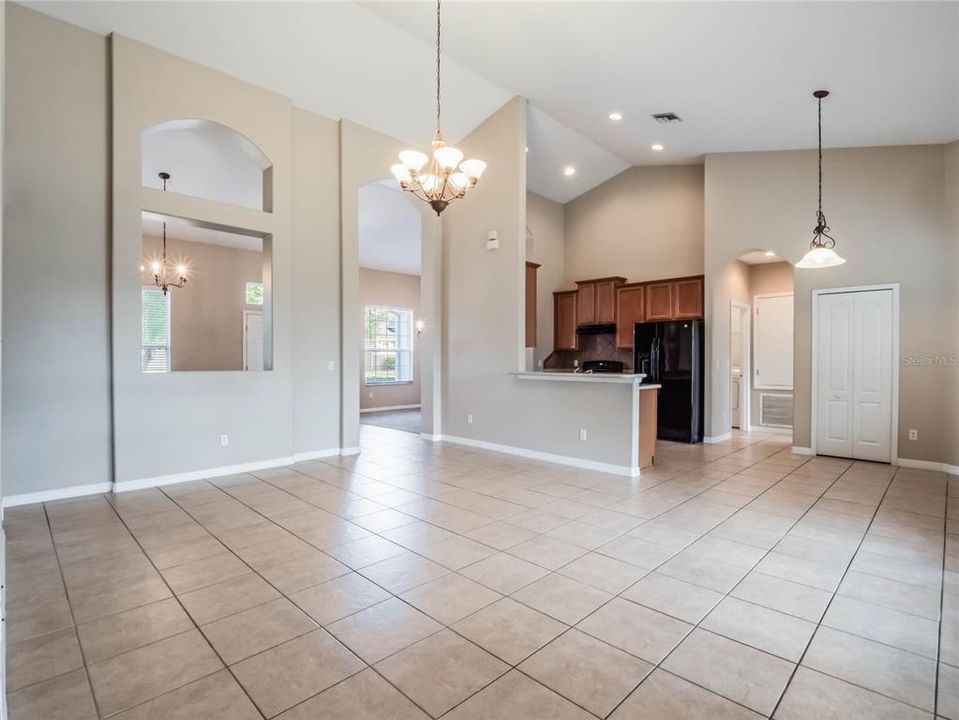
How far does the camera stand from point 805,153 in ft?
20.5

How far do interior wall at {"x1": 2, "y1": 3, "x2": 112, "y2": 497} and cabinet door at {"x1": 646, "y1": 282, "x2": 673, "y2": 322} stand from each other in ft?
23.1

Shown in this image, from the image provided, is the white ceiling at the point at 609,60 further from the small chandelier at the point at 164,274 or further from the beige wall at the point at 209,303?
the beige wall at the point at 209,303

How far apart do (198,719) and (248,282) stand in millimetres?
9171

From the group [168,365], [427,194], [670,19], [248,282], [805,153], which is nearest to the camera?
[670,19]

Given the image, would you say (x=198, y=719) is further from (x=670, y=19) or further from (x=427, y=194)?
(x=670, y=19)

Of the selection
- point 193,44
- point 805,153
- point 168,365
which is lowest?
point 168,365

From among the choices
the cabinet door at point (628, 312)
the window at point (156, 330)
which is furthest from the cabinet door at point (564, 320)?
the window at point (156, 330)

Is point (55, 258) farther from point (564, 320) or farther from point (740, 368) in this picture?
point (740, 368)

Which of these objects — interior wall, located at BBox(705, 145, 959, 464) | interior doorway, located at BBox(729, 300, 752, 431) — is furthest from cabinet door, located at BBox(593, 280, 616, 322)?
interior doorway, located at BBox(729, 300, 752, 431)

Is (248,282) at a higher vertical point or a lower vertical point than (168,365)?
higher

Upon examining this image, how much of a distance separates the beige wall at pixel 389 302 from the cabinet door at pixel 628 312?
18.1 feet

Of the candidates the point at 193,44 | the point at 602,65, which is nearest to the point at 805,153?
the point at 602,65

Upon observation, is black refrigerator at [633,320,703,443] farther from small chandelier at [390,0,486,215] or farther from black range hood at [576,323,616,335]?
small chandelier at [390,0,486,215]

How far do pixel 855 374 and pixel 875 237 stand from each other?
1.65m
